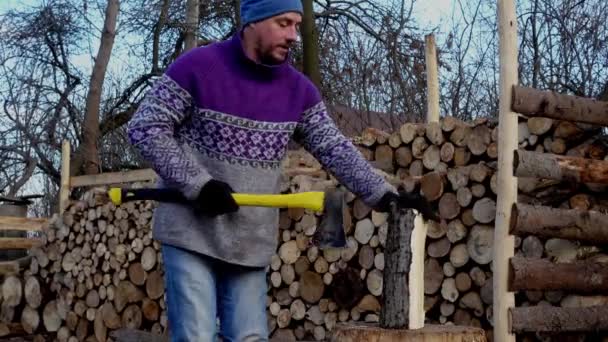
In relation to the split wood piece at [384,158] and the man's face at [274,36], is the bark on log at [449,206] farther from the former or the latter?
the man's face at [274,36]

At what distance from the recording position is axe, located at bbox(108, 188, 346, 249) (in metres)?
2.84

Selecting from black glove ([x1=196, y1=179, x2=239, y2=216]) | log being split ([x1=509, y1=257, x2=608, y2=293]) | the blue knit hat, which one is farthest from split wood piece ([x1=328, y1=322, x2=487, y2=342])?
log being split ([x1=509, y1=257, x2=608, y2=293])

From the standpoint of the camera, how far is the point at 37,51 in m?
14.8

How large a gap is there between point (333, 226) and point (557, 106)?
2108 mm

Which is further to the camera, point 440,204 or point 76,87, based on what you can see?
point 76,87

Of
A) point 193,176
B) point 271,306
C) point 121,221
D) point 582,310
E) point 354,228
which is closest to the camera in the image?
point 193,176

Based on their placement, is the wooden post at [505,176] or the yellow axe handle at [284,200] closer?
the yellow axe handle at [284,200]

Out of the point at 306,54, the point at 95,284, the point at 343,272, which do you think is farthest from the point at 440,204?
the point at 306,54

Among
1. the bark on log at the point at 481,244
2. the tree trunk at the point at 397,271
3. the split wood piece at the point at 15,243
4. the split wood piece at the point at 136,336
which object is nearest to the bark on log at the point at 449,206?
the bark on log at the point at 481,244

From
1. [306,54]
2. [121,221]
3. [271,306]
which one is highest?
[306,54]

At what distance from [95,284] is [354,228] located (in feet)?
9.32

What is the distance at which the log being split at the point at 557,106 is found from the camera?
463cm

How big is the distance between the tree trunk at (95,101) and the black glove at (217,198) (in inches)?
439

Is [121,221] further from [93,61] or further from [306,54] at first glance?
[93,61]
